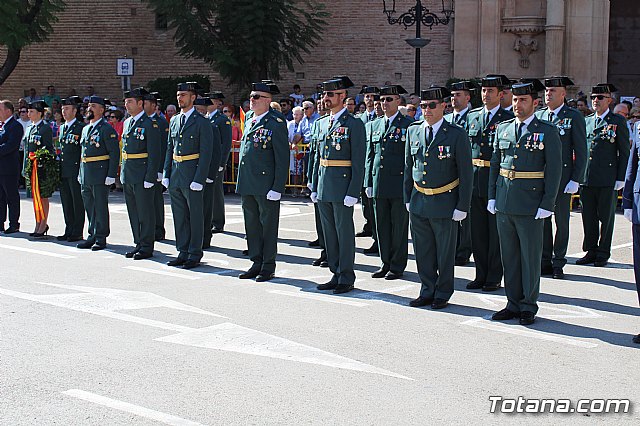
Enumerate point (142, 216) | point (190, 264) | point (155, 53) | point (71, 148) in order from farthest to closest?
point (155, 53) → point (71, 148) → point (142, 216) → point (190, 264)

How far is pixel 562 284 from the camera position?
10000mm

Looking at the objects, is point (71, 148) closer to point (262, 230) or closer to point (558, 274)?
point (262, 230)

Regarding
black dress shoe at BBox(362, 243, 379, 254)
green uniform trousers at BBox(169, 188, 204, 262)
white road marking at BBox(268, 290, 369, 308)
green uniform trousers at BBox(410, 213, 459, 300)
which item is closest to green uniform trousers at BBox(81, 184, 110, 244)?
green uniform trousers at BBox(169, 188, 204, 262)

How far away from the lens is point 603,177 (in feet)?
37.7

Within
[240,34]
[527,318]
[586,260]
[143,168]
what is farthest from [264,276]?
[240,34]

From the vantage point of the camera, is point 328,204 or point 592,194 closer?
point 328,204

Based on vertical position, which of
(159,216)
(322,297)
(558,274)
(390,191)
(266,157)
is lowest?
(322,297)

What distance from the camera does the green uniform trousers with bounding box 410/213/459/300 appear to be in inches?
344

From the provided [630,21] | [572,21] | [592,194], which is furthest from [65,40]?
[592,194]

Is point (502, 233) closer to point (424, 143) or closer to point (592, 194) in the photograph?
point (424, 143)

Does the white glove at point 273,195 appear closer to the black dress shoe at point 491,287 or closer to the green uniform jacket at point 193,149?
the green uniform jacket at point 193,149

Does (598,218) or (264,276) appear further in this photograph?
(598,218)

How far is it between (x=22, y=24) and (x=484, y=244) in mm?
21735

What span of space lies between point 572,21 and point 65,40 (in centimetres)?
1740
